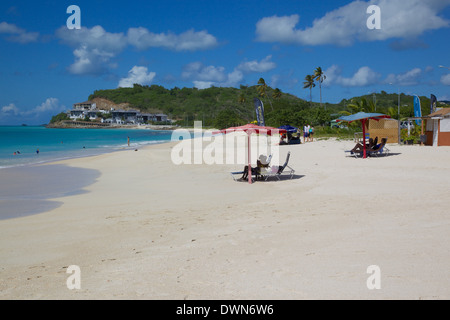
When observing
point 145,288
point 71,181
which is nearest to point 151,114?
point 71,181

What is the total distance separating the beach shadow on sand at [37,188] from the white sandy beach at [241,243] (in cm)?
62

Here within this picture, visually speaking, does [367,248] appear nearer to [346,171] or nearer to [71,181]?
[346,171]

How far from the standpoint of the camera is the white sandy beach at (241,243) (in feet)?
12.6

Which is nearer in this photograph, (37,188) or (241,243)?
(241,243)

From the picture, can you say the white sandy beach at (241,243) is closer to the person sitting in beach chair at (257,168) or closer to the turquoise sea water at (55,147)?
the person sitting in beach chair at (257,168)

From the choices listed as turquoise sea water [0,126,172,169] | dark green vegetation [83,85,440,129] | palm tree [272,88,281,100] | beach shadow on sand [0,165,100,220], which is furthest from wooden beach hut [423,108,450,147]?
palm tree [272,88,281,100]

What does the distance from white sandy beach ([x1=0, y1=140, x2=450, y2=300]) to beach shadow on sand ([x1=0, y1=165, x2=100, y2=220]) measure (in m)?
0.62

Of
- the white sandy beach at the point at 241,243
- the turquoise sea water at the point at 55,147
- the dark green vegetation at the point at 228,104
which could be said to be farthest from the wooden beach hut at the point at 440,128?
the dark green vegetation at the point at 228,104

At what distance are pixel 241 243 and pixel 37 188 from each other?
30.6 feet

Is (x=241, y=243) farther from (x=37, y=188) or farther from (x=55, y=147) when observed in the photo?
(x=55, y=147)

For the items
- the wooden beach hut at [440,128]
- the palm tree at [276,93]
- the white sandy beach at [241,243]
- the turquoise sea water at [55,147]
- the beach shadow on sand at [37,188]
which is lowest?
the beach shadow on sand at [37,188]

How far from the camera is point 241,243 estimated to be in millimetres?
5293

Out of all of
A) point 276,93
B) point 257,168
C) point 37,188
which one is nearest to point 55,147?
point 37,188

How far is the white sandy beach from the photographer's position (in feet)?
12.6
